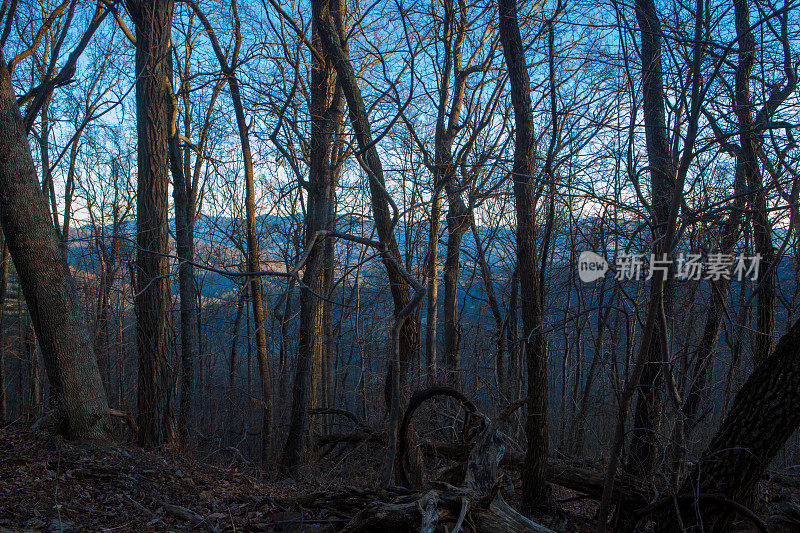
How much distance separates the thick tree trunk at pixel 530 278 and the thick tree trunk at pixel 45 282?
4.32m

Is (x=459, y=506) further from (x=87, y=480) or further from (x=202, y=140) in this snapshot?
(x=202, y=140)

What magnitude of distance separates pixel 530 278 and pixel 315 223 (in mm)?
4163

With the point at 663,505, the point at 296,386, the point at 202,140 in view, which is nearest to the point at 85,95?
the point at 202,140

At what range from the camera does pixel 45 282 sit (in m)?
4.39

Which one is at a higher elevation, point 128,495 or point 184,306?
point 184,306

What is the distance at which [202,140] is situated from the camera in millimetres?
12977

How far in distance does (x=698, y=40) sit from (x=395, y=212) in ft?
8.30

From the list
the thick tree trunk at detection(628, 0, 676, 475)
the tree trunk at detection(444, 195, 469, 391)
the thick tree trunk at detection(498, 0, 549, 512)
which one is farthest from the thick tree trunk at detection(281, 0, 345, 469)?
the thick tree trunk at detection(628, 0, 676, 475)

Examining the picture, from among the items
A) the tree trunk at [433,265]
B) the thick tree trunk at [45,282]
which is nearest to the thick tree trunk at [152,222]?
the thick tree trunk at [45,282]

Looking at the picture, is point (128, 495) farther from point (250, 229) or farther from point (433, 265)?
point (250, 229)

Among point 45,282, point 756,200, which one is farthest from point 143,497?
point 756,200

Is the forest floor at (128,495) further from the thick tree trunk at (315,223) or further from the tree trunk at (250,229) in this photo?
the tree trunk at (250,229)

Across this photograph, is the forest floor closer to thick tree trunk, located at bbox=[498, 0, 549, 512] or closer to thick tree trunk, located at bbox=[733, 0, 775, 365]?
thick tree trunk, located at bbox=[498, 0, 549, 512]

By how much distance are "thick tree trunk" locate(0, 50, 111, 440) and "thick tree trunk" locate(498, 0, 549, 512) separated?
432 centimetres
